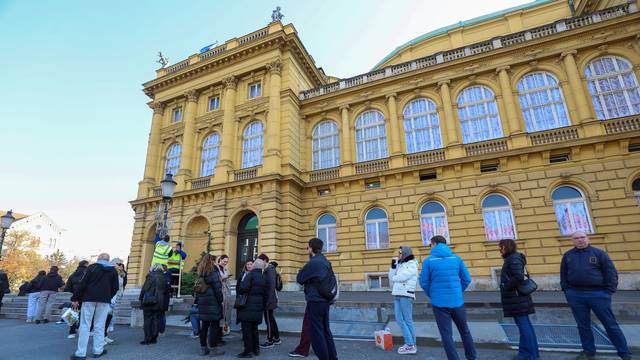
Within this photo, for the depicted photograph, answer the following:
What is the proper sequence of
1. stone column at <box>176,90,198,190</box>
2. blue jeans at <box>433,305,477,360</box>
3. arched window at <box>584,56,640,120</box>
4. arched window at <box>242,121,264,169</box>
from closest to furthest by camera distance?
blue jeans at <box>433,305,477,360</box>
arched window at <box>584,56,640,120</box>
arched window at <box>242,121,264,169</box>
stone column at <box>176,90,198,190</box>

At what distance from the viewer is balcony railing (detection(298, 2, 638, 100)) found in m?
15.9

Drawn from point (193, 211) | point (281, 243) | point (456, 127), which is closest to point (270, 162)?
point (281, 243)

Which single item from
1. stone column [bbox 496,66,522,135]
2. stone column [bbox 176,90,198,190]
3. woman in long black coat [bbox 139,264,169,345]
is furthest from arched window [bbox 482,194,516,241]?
stone column [bbox 176,90,198,190]

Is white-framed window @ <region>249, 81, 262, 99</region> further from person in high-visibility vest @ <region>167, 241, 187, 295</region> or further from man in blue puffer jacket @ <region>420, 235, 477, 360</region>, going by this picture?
man in blue puffer jacket @ <region>420, 235, 477, 360</region>

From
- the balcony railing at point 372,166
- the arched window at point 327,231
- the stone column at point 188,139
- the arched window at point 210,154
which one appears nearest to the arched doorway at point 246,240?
the arched window at point 327,231

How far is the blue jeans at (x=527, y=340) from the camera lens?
5.19 m

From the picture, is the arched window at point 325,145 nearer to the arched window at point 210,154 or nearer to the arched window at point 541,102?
the arched window at point 210,154

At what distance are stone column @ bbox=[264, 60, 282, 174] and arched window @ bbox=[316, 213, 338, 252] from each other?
393 cm

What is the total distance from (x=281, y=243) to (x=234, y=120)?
30.0 ft

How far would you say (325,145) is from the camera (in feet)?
66.8

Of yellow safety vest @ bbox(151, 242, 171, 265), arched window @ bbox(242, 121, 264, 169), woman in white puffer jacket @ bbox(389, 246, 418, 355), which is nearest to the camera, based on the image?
woman in white puffer jacket @ bbox(389, 246, 418, 355)

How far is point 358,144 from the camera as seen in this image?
63.9ft

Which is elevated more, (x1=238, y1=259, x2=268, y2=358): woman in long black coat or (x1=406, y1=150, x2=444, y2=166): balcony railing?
(x1=406, y1=150, x2=444, y2=166): balcony railing

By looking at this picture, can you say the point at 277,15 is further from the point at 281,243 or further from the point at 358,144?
the point at 281,243
